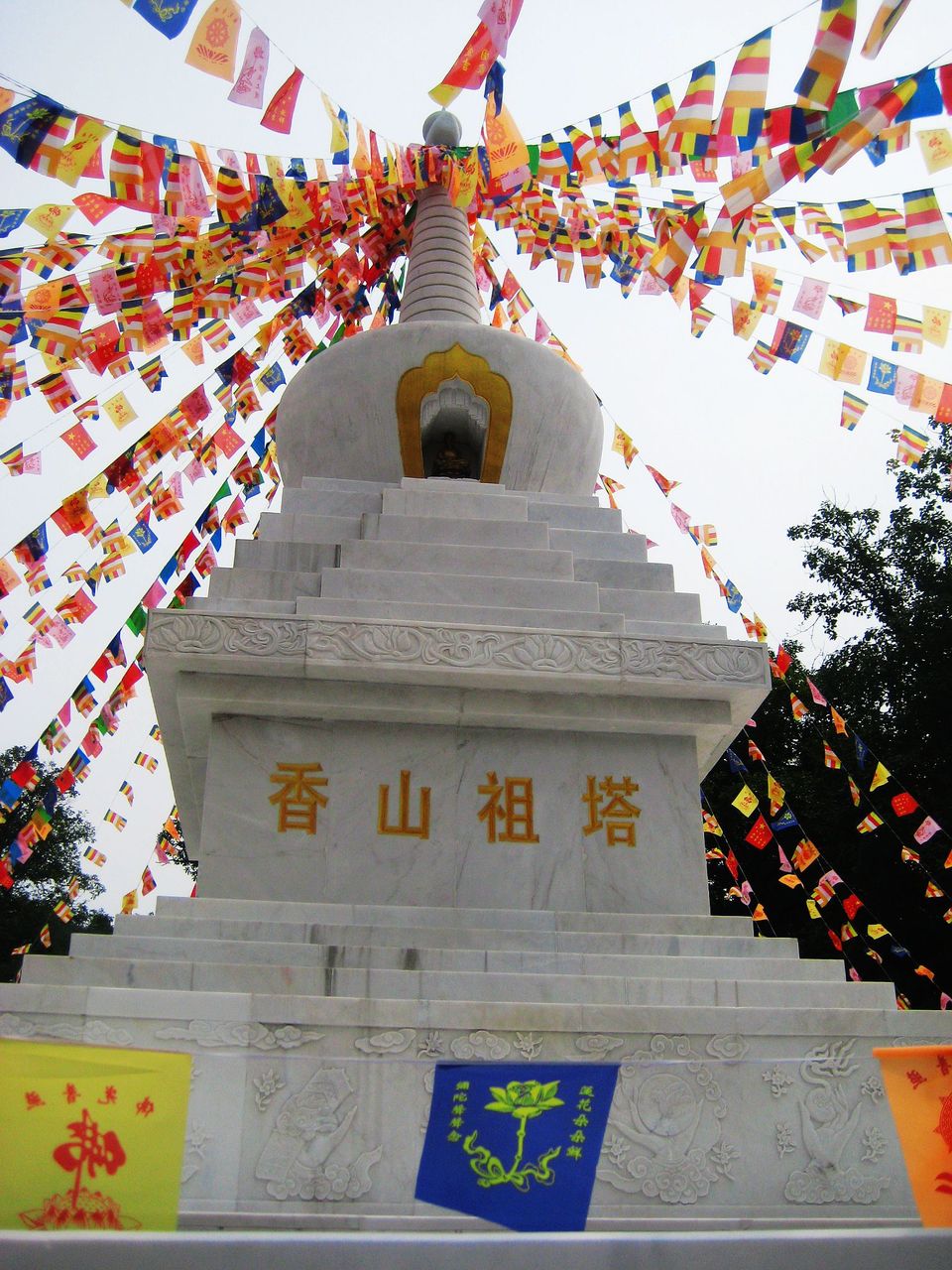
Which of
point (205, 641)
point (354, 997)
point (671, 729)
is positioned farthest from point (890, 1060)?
point (205, 641)

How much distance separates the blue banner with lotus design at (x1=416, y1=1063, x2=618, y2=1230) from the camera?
11.5 feet

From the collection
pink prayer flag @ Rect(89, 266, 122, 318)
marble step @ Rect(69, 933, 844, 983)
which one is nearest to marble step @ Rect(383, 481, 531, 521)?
pink prayer flag @ Rect(89, 266, 122, 318)

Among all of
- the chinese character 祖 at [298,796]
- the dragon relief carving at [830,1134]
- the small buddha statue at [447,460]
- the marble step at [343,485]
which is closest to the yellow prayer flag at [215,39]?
the marble step at [343,485]

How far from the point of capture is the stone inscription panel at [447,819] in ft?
20.6

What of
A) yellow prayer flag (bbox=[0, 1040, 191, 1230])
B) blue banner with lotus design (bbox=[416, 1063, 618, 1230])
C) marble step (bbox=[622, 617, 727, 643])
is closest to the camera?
yellow prayer flag (bbox=[0, 1040, 191, 1230])

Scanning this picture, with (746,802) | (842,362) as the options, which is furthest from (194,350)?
(746,802)

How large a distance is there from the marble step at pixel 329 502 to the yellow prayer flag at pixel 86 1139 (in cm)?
540

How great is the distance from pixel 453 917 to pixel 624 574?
3.10 metres

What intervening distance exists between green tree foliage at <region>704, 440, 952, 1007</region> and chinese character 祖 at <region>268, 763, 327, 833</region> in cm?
969

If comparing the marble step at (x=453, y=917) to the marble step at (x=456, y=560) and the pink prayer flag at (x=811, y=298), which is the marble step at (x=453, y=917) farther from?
the pink prayer flag at (x=811, y=298)

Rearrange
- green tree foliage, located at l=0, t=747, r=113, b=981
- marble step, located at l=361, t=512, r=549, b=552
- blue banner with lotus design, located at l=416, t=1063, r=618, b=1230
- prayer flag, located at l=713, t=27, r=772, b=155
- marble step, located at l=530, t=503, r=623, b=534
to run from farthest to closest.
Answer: green tree foliage, located at l=0, t=747, r=113, b=981 < marble step, located at l=530, t=503, r=623, b=534 < marble step, located at l=361, t=512, r=549, b=552 < prayer flag, located at l=713, t=27, r=772, b=155 < blue banner with lotus design, located at l=416, t=1063, r=618, b=1230

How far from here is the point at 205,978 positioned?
4.79 meters

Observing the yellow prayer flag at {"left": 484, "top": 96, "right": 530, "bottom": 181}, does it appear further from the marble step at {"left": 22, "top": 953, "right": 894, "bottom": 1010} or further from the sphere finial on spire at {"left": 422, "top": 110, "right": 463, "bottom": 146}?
the marble step at {"left": 22, "top": 953, "right": 894, "bottom": 1010}

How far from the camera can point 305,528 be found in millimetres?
7949
